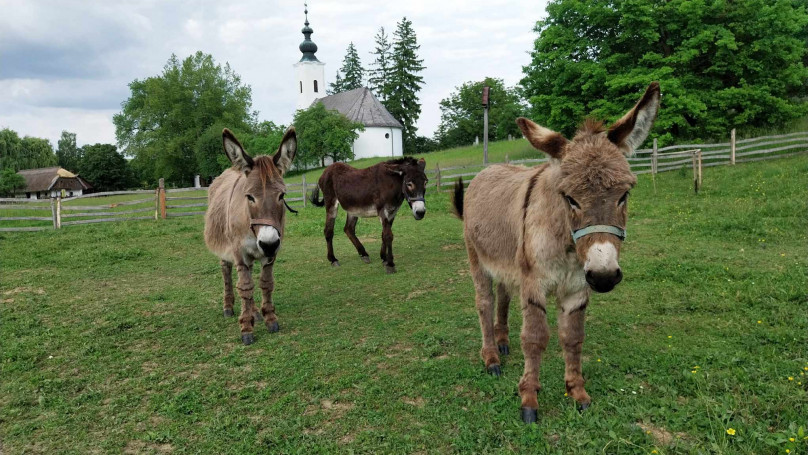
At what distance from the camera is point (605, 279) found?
7.16 ft

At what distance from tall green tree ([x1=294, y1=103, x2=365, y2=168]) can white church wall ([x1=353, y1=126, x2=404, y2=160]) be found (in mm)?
9525

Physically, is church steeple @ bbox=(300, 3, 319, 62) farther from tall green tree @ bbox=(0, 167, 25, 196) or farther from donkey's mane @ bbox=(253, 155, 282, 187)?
donkey's mane @ bbox=(253, 155, 282, 187)

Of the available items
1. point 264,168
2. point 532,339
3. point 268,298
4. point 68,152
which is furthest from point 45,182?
point 532,339

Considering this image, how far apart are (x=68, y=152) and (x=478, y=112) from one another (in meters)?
73.8

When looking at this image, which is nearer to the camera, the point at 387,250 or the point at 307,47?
the point at 387,250

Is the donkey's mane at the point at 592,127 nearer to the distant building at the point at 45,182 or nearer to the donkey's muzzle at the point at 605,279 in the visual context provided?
the donkey's muzzle at the point at 605,279

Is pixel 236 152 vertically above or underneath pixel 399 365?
above

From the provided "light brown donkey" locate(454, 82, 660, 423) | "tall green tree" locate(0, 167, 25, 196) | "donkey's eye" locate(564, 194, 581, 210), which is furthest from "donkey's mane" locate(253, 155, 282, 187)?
"tall green tree" locate(0, 167, 25, 196)

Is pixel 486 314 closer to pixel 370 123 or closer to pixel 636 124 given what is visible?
pixel 636 124

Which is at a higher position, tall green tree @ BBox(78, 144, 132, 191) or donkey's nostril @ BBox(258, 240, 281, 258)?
tall green tree @ BBox(78, 144, 132, 191)

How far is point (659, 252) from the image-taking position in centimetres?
748

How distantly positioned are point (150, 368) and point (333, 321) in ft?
6.69

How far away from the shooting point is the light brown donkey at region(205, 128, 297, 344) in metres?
4.31

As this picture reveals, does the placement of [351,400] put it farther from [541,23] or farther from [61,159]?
[61,159]
